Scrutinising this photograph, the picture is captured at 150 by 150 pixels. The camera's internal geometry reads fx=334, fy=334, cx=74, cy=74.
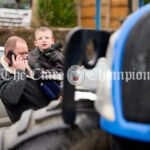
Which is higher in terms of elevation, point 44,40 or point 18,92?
point 44,40

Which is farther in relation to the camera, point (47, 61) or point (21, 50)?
point (47, 61)

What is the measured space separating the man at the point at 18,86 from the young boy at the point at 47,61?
0.09 meters

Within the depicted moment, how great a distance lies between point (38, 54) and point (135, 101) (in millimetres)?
2183

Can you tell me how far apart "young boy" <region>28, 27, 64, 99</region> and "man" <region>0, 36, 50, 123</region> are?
9 centimetres

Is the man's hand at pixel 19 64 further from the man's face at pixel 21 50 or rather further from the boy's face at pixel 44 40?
the boy's face at pixel 44 40

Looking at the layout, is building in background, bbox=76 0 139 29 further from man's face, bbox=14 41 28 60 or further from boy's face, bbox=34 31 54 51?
man's face, bbox=14 41 28 60

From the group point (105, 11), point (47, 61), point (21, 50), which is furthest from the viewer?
point (105, 11)

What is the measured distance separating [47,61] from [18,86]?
1.72 ft

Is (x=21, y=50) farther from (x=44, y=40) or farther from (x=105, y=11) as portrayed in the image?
(x=105, y=11)

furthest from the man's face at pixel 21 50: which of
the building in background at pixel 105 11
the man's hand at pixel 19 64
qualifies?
the building in background at pixel 105 11

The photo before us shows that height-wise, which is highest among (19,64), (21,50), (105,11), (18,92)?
(105,11)

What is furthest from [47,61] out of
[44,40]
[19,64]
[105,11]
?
[105,11]

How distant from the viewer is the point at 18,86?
2924 mm

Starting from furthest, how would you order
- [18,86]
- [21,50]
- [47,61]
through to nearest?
[47,61], [21,50], [18,86]
